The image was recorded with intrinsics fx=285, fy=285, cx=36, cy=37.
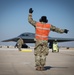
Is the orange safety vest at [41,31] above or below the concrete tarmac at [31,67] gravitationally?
above

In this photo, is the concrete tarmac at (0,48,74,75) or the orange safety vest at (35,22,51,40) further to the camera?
the orange safety vest at (35,22,51,40)

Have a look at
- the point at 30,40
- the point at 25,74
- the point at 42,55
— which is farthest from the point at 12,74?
the point at 30,40

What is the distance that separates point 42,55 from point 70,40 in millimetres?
47543

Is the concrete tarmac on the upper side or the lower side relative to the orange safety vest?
lower

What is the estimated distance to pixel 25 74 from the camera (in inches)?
314

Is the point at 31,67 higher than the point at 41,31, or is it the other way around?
the point at 41,31

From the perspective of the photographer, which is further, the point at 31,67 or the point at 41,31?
the point at 31,67

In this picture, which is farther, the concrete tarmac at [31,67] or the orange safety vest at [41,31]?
the orange safety vest at [41,31]

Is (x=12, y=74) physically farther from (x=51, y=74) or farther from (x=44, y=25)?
(x=44, y=25)

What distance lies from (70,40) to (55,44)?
89.7 ft

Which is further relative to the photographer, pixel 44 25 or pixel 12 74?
pixel 44 25

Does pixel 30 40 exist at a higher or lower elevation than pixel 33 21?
lower

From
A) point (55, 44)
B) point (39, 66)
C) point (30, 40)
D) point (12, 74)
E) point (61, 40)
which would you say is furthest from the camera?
point (61, 40)

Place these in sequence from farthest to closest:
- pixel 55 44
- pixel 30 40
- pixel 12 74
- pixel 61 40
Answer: pixel 61 40 → pixel 30 40 → pixel 55 44 → pixel 12 74
